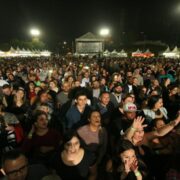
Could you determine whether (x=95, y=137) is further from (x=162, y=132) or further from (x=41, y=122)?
(x=162, y=132)

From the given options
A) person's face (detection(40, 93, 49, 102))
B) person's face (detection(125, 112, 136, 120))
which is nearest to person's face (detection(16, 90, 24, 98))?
person's face (detection(40, 93, 49, 102))

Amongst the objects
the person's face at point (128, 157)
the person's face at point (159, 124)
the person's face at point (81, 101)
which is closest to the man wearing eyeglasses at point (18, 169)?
the person's face at point (128, 157)

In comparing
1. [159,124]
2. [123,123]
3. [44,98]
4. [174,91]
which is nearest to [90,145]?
[123,123]

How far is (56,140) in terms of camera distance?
4582 mm

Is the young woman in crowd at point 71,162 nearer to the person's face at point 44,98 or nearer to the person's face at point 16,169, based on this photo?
the person's face at point 16,169

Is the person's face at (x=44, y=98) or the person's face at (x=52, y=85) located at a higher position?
the person's face at (x=52, y=85)

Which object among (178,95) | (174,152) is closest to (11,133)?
(174,152)

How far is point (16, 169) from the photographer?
3.00m

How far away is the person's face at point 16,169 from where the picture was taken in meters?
2.98

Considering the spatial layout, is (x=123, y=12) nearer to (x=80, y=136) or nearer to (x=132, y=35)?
(x=132, y=35)

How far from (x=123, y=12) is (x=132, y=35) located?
9.47 meters

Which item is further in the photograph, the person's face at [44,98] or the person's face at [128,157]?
the person's face at [44,98]

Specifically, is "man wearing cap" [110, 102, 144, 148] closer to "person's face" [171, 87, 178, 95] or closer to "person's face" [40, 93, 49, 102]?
"person's face" [40, 93, 49, 102]

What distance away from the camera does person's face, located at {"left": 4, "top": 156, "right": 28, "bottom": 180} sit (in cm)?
298
